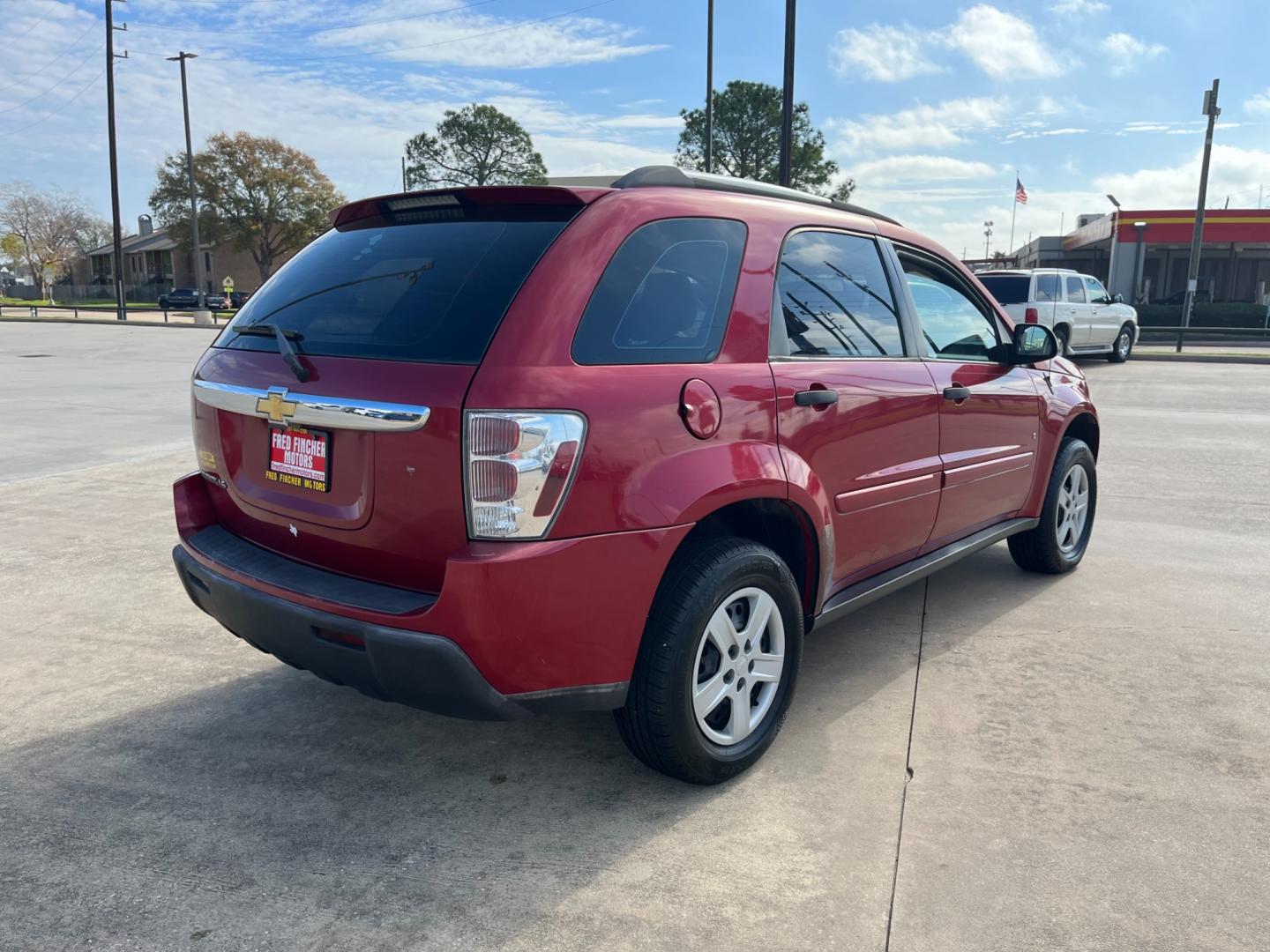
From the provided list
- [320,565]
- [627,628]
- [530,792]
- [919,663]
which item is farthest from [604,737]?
[919,663]

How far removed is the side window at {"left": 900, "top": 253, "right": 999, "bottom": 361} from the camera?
396 centimetres

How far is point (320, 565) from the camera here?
9.18 ft

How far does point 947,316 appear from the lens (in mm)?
4164

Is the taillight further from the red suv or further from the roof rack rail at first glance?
the roof rack rail

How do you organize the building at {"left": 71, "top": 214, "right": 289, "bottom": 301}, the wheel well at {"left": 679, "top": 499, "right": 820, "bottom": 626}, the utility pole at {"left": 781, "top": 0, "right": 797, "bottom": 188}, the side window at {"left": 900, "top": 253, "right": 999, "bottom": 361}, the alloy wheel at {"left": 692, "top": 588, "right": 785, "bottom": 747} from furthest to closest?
1. the building at {"left": 71, "top": 214, "right": 289, "bottom": 301}
2. the utility pole at {"left": 781, "top": 0, "right": 797, "bottom": 188}
3. the side window at {"left": 900, "top": 253, "right": 999, "bottom": 361}
4. the wheel well at {"left": 679, "top": 499, "right": 820, "bottom": 626}
5. the alloy wheel at {"left": 692, "top": 588, "right": 785, "bottom": 747}

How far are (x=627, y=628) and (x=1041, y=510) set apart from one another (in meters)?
3.13

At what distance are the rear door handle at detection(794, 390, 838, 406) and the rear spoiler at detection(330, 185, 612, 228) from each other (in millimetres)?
893

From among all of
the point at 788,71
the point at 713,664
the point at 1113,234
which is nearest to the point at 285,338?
the point at 713,664

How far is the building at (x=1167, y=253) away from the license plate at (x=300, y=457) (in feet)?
127

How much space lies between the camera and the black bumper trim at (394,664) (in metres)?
2.38

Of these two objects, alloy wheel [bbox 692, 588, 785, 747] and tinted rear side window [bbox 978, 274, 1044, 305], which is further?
tinted rear side window [bbox 978, 274, 1044, 305]

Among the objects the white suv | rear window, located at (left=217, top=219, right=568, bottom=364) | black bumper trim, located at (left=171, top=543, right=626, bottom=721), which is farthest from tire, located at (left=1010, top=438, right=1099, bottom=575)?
the white suv

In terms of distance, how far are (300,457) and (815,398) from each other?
162 cm

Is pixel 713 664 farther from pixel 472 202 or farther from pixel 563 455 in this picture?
pixel 472 202
